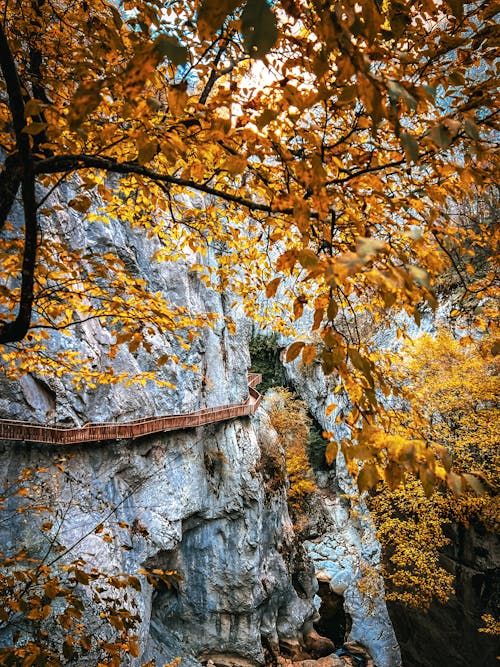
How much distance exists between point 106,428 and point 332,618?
59.2 feet

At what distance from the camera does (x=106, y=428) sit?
8.62 metres

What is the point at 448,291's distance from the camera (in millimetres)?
19156

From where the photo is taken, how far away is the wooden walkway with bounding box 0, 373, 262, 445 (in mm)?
6664

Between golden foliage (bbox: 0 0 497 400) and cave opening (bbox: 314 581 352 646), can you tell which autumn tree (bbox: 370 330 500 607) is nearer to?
cave opening (bbox: 314 581 352 646)

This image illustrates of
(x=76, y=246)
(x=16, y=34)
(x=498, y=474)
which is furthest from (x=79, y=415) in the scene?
(x=498, y=474)

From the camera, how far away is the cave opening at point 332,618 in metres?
18.7

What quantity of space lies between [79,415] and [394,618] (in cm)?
1742

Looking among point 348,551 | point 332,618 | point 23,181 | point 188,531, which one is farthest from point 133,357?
point 348,551

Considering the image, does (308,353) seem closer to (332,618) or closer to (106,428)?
(106,428)

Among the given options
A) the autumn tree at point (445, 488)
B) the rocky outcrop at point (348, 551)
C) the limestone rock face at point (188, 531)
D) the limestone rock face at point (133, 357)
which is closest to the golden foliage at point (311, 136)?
the limestone rock face at point (133, 357)

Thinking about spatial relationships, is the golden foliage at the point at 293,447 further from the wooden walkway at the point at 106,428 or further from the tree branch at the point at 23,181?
the tree branch at the point at 23,181

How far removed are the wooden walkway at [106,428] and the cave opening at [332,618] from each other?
13175mm

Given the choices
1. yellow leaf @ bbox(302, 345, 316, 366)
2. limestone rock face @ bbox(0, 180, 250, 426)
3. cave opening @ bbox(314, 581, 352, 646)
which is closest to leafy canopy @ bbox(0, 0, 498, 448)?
yellow leaf @ bbox(302, 345, 316, 366)

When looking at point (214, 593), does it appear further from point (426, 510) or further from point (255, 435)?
point (426, 510)
